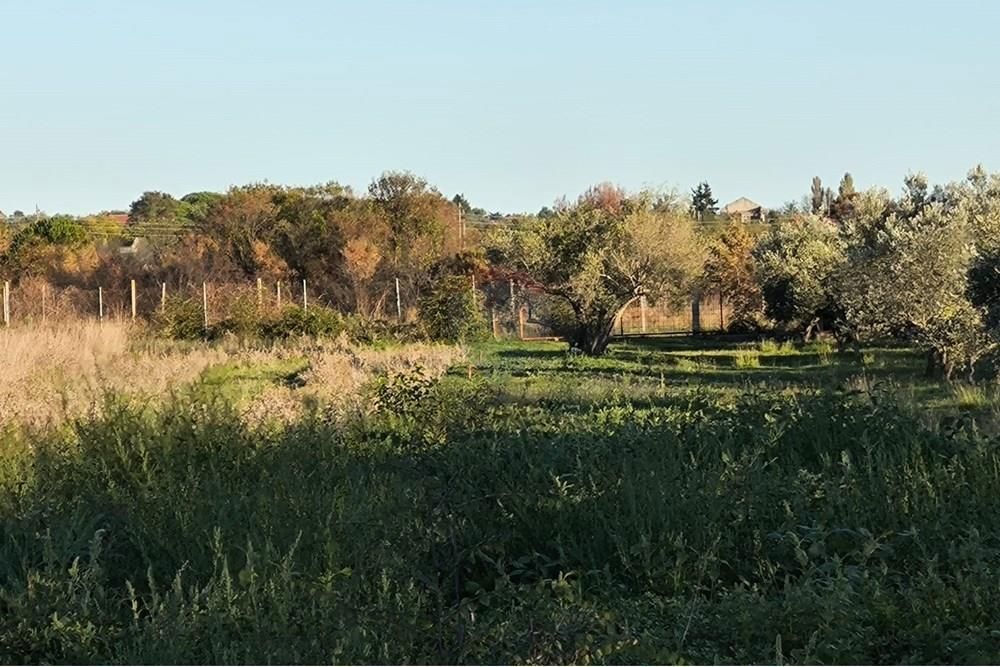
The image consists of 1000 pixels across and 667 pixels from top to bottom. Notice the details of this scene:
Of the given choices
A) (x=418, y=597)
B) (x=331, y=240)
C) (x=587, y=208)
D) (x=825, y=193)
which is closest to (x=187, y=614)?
(x=418, y=597)

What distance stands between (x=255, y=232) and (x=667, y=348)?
20.2 metres

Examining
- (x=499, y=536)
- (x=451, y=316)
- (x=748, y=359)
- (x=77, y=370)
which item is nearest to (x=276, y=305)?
(x=451, y=316)

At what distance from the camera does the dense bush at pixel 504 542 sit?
12.9 feet

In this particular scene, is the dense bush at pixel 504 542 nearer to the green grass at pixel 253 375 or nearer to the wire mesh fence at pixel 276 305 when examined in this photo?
the green grass at pixel 253 375

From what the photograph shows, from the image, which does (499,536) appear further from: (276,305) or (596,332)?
(276,305)

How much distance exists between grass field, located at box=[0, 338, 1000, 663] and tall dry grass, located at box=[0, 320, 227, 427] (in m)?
0.56

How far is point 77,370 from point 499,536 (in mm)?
9665

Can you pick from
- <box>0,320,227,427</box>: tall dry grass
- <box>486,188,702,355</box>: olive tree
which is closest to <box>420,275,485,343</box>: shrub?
<box>486,188,702,355</box>: olive tree

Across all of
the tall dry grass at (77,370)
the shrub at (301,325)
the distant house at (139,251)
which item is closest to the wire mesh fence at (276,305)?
the shrub at (301,325)

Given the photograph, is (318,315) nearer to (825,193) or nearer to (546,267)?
(546,267)

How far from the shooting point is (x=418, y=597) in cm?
421

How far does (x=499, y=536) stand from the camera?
4.99 meters

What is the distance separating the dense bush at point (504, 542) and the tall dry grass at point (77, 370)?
155 centimetres

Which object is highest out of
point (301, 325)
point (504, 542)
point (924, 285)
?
point (924, 285)
